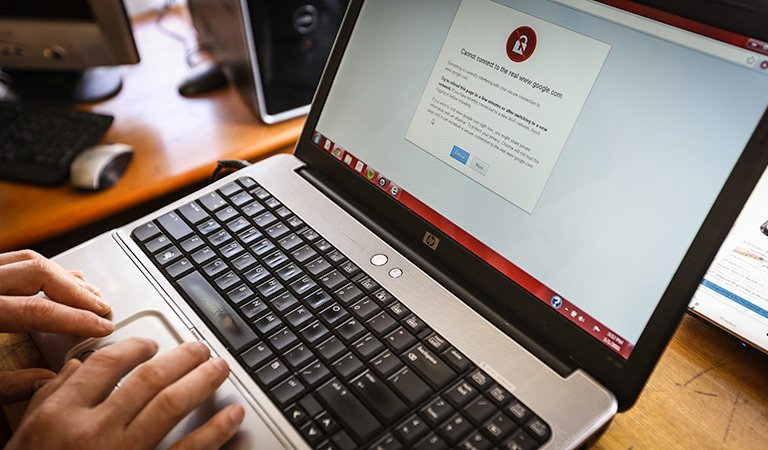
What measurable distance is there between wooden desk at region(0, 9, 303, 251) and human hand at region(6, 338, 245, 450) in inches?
13.8

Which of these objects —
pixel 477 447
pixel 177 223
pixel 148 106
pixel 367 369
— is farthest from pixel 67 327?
pixel 148 106

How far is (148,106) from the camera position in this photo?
3.37 feet

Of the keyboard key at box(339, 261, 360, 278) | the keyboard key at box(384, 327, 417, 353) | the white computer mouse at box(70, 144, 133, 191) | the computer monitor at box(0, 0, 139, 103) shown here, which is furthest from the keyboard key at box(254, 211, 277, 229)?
the computer monitor at box(0, 0, 139, 103)

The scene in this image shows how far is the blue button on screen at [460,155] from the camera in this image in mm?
584

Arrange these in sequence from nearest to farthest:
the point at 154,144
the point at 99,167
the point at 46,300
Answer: the point at 46,300 < the point at 99,167 < the point at 154,144

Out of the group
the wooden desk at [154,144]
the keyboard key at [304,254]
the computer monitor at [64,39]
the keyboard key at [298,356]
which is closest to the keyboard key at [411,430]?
the keyboard key at [298,356]

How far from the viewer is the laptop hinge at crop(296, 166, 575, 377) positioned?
1.69 ft

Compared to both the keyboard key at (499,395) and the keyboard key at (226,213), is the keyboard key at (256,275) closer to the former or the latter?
the keyboard key at (226,213)

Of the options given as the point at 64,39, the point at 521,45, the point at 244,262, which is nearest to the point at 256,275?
the point at 244,262

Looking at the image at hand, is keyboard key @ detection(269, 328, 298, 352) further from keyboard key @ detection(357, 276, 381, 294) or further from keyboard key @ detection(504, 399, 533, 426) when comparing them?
keyboard key @ detection(504, 399, 533, 426)

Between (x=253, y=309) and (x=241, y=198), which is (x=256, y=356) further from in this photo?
(x=241, y=198)

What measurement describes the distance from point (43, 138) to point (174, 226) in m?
0.39

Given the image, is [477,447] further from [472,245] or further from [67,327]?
[67,327]

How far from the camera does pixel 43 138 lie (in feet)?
2.92
